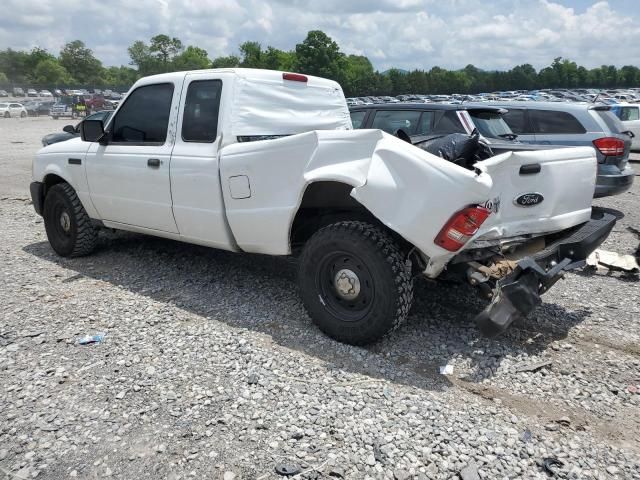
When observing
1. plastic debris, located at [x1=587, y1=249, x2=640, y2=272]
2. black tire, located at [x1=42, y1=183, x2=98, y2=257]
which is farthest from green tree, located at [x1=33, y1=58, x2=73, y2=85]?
plastic debris, located at [x1=587, y1=249, x2=640, y2=272]

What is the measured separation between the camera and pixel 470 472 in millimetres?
2621

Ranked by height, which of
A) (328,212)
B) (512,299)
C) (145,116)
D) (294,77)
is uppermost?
(294,77)

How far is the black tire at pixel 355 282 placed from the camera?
3541 millimetres

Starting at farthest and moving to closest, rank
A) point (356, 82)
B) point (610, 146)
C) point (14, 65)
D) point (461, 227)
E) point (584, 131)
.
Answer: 1. point (14, 65)
2. point (356, 82)
3. point (584, 131)
4. point (610, 146)
5. point (461, 227)

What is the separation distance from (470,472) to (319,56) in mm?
73773

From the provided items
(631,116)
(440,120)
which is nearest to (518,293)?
(440,120)

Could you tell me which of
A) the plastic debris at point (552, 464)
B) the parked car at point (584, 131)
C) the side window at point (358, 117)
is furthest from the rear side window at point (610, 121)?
the plastic debris at point (552, 464)

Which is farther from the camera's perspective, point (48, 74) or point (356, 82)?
point (48, 74)

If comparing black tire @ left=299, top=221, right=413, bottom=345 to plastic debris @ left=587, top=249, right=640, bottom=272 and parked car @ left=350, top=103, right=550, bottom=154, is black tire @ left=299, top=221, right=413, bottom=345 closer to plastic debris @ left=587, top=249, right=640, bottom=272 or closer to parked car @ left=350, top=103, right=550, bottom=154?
plastic debris @ left=587, top=249, right=640, bottom=272

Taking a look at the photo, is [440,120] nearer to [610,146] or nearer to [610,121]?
[610,146]

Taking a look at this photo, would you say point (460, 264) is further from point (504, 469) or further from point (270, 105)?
point (270, 105)

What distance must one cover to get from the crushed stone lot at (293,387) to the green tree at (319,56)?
6961cm

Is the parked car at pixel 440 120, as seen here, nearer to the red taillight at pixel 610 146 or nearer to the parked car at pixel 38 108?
the red taillight at pixel 610 146

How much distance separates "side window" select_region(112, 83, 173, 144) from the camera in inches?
195
